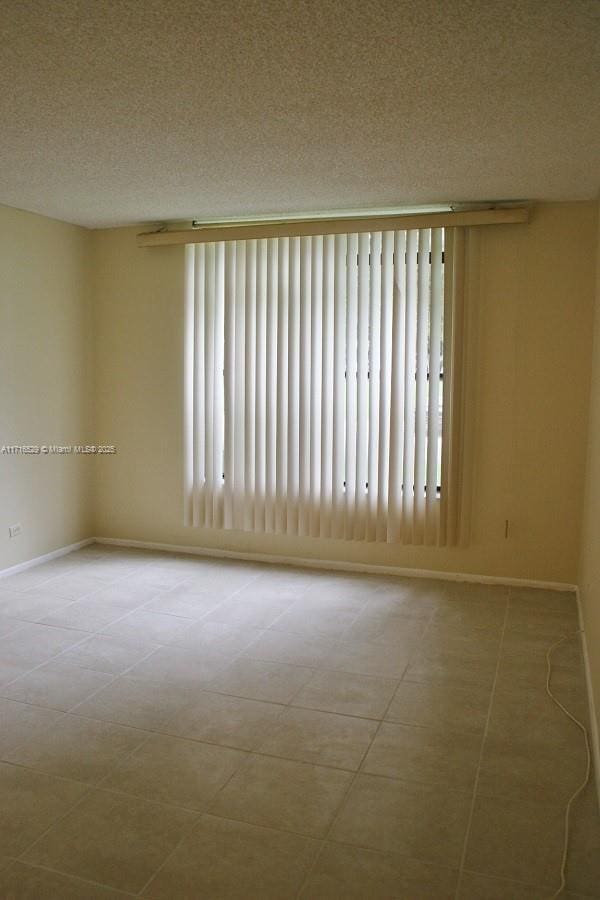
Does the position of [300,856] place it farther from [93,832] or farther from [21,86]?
[21,86]

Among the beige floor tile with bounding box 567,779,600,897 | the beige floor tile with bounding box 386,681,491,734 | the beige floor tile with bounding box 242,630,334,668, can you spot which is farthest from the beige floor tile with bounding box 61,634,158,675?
the beige floor tile with bounding box 567,779,600,897

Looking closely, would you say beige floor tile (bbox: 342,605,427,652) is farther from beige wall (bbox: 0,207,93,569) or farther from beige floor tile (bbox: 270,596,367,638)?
beige wall (bbox: 0,207,93,569)

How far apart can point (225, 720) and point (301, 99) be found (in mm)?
2534

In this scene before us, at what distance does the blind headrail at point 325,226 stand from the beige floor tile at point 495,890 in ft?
12.4

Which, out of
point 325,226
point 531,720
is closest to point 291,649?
point 531,720

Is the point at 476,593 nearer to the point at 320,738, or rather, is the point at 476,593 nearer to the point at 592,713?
the point at 592,713

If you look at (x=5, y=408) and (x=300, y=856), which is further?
(x=5, y=408)

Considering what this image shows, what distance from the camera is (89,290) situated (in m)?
6.00

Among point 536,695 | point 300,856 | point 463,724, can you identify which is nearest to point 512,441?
point 536,695

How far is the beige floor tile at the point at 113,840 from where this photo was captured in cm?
222

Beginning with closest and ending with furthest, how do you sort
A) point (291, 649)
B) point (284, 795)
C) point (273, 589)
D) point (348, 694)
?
point (284, 795), point (348, 694), point (291, 649), point (273, 589)

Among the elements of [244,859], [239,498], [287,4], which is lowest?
[244,859]

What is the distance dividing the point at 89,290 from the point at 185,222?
1.00 metres

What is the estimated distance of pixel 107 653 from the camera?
3867mm
